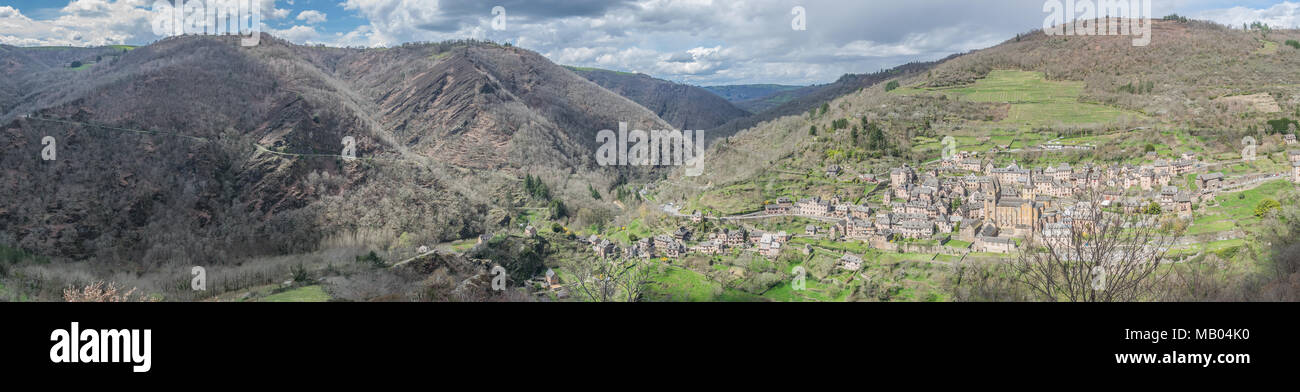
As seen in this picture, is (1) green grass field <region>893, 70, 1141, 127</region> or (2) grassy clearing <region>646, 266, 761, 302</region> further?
(1) green grass field <region>893, 70, 1141, 127</region>

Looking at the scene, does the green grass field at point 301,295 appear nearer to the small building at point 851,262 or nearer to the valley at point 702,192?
the valley at point 702,192

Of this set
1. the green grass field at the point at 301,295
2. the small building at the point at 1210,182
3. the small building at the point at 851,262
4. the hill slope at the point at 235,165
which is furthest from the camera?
the hill slope at the point at 235,165

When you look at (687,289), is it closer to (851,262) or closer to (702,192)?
(851,262)

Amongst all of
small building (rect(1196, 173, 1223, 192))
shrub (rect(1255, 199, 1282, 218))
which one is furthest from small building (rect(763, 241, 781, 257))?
small building (rect(1196, 173, 1223, 192))

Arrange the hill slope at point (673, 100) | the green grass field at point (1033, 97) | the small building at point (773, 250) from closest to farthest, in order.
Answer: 1. the small building at point (773, 250)
2. the green grass field at point (1033, 97)
3. the hill slope at point (673, 100)

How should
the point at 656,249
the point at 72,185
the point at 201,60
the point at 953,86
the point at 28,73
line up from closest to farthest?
the point at 656,249, the point at 72,185, the point at 953,86, the point at 201,60, the point at 28,73

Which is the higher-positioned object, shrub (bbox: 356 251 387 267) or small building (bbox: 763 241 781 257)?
small building (bbox: 763 241 781 257)

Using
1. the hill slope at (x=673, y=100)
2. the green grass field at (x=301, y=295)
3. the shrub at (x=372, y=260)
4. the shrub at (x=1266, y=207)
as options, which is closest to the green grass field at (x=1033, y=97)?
the shrub at (x=1266, y=207)

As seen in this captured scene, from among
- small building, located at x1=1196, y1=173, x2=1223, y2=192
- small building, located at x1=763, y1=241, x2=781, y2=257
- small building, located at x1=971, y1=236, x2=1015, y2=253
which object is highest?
small building, located at x1=1196, y1=173, x2=1223, y2=192

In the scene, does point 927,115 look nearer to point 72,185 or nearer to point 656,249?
point 656,249

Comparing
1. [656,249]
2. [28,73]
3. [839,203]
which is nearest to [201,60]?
[28,73]

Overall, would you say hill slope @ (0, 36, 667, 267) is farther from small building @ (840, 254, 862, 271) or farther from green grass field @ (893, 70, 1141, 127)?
green grass field @ (893, 70, 1141, 127)
